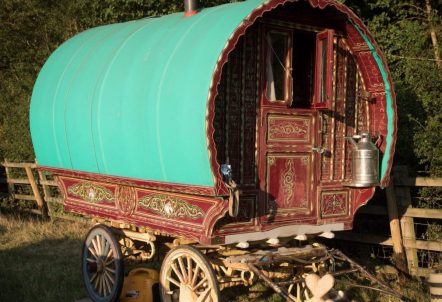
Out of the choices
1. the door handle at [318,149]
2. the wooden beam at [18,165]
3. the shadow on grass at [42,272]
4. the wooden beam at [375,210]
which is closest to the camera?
the door handle at [318,149]

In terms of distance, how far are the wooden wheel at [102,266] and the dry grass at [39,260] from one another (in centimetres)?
43

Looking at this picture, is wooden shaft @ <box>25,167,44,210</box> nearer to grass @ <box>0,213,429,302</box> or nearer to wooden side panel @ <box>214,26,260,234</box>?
grass @ <box>0,213,429,302</box>

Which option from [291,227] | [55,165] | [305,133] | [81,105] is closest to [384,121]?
[305,133]

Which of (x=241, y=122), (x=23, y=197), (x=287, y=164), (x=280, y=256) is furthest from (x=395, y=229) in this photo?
(x=23, y=197)

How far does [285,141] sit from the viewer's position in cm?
621

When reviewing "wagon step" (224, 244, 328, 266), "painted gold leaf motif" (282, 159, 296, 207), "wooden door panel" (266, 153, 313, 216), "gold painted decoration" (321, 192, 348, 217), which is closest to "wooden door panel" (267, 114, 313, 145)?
"wooden door panel" (266, 153, 313, 216)

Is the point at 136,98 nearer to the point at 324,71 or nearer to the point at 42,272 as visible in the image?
the point at 324,71

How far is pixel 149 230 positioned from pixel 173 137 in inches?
54.9

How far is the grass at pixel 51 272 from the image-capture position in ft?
24.3

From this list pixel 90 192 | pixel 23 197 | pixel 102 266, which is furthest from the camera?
pixel 23 197

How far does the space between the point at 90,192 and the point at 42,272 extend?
187cm

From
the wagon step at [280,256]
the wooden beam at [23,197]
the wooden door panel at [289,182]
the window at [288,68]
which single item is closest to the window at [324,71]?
the window at [288,68]

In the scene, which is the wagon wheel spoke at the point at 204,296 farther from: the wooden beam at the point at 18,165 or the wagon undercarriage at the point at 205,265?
the wooden beam at the point at 18,165

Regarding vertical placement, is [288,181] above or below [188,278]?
above
